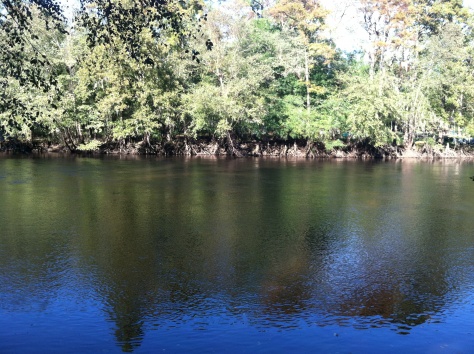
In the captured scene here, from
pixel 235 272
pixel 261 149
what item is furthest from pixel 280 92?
pixel 235 272

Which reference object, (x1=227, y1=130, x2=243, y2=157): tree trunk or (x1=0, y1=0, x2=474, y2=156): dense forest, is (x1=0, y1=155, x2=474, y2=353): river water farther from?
(x1=227, y1=130, x2=243, y2=157): tree trunk

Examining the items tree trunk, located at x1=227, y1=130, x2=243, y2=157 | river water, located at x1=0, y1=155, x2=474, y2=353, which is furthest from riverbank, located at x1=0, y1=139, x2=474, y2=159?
river water, located at x1=0, y1=155, x2=474, y2=353

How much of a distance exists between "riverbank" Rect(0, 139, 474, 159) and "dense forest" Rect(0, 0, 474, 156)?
149mm

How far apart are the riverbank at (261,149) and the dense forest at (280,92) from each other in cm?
15

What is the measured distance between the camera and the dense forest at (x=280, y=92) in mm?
45250

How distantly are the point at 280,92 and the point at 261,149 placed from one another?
6.73 m

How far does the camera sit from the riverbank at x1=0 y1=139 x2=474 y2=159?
161ft

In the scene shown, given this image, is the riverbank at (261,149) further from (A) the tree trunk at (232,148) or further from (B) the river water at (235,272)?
(B) the river water at (235,272)

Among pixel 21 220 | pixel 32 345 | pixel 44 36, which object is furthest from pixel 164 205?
pixel 44 36

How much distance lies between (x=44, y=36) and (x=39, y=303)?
43827mm

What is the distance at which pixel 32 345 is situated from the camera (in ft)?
25.1

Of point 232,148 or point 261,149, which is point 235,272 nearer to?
point 232,148

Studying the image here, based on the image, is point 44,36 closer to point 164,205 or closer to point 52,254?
point 164,205

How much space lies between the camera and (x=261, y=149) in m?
50.9
